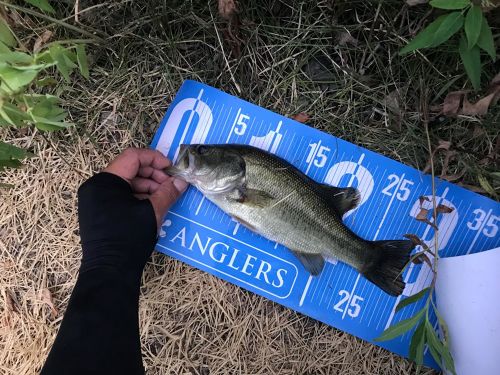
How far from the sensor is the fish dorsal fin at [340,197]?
234 cm

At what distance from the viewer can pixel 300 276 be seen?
2.43 metres

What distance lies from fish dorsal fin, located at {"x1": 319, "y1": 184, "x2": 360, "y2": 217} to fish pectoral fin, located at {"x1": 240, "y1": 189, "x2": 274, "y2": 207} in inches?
11.5

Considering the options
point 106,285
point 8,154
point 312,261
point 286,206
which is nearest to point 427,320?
point 312,261

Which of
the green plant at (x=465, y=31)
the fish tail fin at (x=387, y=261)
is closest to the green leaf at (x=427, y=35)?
the green plant at (x=465, y=31)

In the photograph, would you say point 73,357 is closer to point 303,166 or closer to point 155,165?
point 155,165

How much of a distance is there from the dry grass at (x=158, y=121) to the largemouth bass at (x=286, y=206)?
0.35 meters

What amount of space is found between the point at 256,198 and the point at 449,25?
1.14 metres

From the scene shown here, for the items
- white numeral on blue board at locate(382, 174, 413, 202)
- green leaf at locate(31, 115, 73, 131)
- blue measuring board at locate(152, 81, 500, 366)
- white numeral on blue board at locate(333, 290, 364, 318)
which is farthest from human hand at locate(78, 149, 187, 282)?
white numeral on blue board at locate(382, 174, 413, 202)

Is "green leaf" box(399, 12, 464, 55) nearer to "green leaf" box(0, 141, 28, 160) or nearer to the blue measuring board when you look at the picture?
the blue measuring board

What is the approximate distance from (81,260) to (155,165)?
630mm

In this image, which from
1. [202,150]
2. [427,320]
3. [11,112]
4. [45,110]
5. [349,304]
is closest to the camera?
[11,112]

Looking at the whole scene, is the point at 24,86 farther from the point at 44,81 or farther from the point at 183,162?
the point at 183,162

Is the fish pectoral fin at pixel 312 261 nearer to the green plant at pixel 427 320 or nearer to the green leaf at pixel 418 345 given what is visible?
the green plant at pixel 427 320

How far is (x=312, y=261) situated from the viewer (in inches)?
92.8
